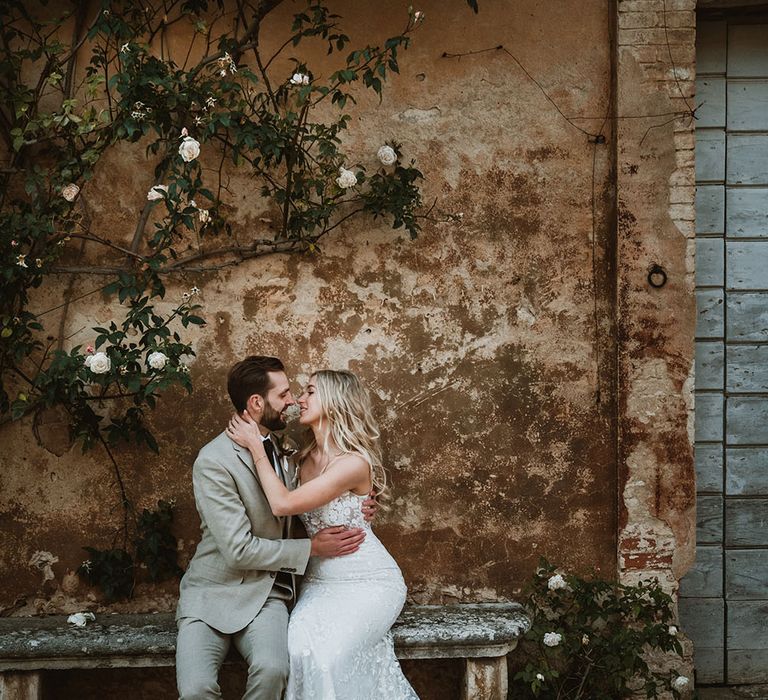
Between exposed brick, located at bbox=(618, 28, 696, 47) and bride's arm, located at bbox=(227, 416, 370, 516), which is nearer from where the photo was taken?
bride's arm, located at bbox=(227, 416, 370, 516)

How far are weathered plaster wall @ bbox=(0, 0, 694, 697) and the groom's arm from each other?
0.72m

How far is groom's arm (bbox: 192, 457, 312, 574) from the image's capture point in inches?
136

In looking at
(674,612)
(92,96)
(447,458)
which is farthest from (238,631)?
(92,96)

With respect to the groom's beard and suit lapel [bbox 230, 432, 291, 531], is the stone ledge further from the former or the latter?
the groom's beard

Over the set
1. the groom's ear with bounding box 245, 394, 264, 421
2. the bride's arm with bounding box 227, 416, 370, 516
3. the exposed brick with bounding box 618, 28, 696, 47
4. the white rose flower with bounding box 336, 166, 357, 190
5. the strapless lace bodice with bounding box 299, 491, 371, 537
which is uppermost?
the exposed brick with bounding box 618, 28, 696, 47

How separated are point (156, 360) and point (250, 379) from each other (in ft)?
1.37

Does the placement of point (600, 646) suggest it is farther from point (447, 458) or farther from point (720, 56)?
point (720, 56)

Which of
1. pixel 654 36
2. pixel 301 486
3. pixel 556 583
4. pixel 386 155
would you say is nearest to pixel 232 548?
pixel 301 486

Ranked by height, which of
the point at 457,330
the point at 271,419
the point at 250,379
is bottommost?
the point at 271,419

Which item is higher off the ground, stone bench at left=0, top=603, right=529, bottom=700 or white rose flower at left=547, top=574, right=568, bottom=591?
white rose flower at left=547, top=574, right=568, bottom=591

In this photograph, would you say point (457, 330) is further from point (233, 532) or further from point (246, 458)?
point (233, 532)

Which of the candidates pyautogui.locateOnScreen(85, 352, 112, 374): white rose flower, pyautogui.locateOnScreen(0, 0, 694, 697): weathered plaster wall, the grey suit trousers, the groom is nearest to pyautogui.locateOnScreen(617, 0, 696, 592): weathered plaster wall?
pyautogui.locateOnScreen(0, 0, 694, 697): weathered plaster wall

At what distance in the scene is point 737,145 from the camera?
438 centimetres

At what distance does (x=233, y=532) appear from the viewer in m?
3.46
